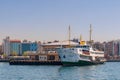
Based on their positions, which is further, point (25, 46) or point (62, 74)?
point (25, 46)

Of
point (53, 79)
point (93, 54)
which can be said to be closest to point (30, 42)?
point (93, 54)

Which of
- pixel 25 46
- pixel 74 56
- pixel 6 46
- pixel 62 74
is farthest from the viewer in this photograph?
pixel 25 46

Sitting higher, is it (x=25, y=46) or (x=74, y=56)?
(x=25, y=46)

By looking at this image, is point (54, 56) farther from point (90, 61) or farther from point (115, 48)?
point (115, 48)

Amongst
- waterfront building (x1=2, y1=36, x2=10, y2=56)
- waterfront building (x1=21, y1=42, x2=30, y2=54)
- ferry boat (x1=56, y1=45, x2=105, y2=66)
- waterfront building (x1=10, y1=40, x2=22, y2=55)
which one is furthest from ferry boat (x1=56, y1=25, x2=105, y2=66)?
waterfront building (x1=10, y1=40, x2=22, y2=55)

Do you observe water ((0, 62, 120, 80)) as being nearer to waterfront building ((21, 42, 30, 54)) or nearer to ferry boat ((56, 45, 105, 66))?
ferry boat ((56, 45, 105, 66))

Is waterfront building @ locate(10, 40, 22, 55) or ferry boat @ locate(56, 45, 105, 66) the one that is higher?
waterfront building @ locate(10, 40, 22, 55)

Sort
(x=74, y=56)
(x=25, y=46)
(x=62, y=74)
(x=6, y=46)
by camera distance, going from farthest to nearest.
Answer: (x=25, y=46) < (x=6, y=46) < (x=74, y=56) < (x=62, y=74)

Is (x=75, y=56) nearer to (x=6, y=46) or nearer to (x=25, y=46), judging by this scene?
(x=25, y=46)

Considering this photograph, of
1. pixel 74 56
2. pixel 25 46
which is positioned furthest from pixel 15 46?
pixel 74 56

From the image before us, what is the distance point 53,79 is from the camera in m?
42.5

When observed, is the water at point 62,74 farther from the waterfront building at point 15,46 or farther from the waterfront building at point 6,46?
the waterfront building at point 15,46

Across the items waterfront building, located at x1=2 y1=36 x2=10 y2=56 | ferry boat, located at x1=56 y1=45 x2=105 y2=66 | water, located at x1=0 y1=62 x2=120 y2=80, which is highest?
waterfront building, located at x1=2 y1=36 x2=10 y2=56

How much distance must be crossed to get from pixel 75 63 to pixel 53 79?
36.4 metres
